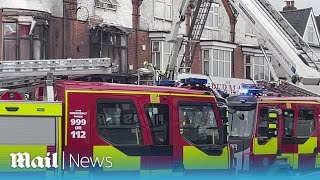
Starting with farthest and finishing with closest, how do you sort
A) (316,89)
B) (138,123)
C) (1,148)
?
(316,89), (138,123), (1,148)

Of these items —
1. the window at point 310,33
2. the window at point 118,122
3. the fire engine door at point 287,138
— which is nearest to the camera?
the window at point 118,122

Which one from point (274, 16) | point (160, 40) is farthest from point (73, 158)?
point (160, 40)

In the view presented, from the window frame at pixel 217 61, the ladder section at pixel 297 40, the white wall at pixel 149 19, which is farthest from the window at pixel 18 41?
the window frame at pixel 217 61

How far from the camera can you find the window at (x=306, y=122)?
1099 cm

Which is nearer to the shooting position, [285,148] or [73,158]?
[73,158]

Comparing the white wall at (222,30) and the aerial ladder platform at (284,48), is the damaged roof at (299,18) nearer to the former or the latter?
the white wall at (222,30)

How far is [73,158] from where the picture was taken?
6.92 meters

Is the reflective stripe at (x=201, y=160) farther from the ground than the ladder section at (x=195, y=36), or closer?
closer

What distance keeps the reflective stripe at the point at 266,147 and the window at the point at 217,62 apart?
1948cm

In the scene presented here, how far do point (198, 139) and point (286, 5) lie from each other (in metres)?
34.4

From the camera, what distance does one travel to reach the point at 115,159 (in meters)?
7.14

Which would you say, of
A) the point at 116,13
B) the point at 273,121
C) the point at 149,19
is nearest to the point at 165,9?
the point at 149,19

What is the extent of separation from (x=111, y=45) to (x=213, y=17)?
8.05m

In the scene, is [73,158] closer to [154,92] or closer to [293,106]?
[154,92]
